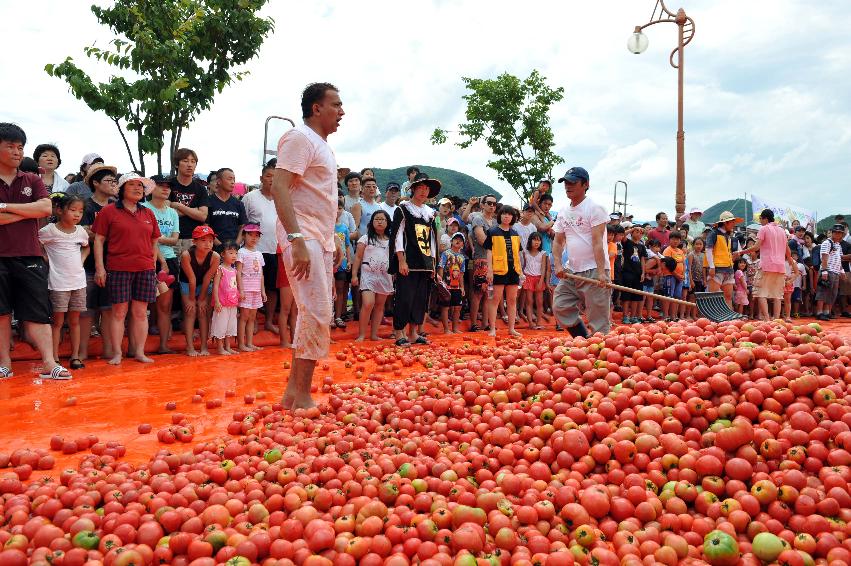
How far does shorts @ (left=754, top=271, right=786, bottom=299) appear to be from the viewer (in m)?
11.4

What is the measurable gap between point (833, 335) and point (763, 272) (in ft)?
27.6

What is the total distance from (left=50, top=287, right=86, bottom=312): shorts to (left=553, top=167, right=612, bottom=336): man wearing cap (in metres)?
5.09

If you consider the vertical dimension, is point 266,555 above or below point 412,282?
below

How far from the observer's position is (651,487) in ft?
9.07

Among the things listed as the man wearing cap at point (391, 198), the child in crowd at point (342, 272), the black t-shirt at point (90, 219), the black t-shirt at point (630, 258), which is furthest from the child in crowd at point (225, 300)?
the black t-shirt at point (630, 258)

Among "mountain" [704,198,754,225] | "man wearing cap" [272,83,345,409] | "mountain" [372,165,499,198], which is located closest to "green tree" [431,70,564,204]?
"mountain" [704,198,754,225]

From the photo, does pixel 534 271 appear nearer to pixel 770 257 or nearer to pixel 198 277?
pixel 770 257

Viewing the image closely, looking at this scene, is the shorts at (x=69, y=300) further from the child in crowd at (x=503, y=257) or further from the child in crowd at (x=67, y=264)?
the child in crowd at (x=503, y=257)

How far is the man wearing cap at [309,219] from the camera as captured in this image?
3969mm

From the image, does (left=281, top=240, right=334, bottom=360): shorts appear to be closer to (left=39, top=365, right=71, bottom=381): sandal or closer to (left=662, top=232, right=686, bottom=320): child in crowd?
(left=39, top=365, right=71, bottom=381): sandal

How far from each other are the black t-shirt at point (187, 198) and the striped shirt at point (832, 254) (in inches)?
570

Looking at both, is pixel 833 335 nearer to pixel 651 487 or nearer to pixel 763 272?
pixel 651 487

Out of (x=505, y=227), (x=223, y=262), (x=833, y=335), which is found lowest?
(x=833, y=335)

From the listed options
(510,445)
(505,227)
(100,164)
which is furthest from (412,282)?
(510,445)
